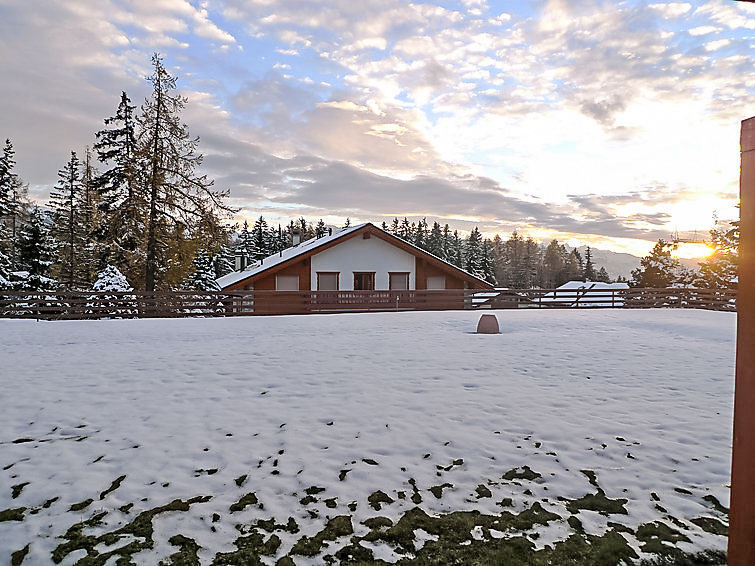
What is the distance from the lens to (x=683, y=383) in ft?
26.0

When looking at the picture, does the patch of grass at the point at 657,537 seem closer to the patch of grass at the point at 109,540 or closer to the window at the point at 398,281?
the patch of grass at the point at 109,540

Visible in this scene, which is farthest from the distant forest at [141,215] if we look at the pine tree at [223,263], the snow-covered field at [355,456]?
the pine tree at [223,263]

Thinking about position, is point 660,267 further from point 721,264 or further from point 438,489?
point 438,489

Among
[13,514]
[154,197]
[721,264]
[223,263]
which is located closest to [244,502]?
[13,514]

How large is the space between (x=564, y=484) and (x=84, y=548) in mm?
4246

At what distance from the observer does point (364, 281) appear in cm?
2612

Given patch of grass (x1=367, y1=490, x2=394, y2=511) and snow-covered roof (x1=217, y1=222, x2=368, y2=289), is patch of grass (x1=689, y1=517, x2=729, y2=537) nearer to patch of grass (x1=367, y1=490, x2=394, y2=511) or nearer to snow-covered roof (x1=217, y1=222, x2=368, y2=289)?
patch of grass (x1=367, y1=490, x2=394, y2=511)

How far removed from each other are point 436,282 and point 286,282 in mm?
9593

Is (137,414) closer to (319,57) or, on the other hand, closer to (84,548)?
(84,548)

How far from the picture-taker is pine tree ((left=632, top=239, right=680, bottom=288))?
1382 inches

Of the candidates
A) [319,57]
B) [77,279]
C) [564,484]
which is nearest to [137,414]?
[564,484]

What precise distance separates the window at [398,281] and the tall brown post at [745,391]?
24691mm

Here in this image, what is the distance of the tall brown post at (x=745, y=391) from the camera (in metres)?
1.75

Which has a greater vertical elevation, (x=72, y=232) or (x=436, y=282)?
(x=72, y=232)
